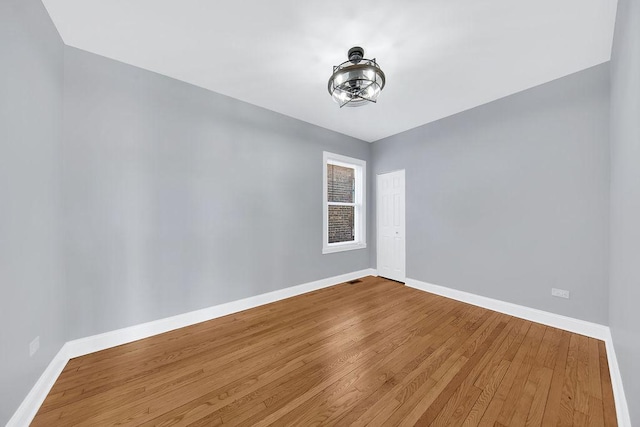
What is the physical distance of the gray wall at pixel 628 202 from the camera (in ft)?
3.98

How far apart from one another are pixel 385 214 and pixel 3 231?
14.7ft

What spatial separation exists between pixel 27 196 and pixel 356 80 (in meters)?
2.56

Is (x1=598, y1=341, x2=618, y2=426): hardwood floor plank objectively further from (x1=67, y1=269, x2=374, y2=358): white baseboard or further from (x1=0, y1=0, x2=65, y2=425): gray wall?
(x1=0, y1=0, x2=65, y2=425): gray wall

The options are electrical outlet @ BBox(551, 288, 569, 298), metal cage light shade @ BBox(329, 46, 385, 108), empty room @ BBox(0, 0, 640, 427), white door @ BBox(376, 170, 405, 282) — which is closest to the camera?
empty room @ BBox(0, 0, 640, 427)

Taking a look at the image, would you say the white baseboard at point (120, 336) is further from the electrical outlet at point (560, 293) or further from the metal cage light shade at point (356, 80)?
the electrical outlet at point (560, 293)

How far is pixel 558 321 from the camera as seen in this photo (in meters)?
2.51

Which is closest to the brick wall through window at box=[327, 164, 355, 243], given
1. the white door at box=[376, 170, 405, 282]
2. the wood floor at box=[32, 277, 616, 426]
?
the white door at box=[376, 170, 405, 282]

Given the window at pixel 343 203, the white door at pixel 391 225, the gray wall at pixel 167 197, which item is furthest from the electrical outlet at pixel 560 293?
the gray wall at pixel 167 197

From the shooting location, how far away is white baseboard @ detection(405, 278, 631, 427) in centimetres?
147

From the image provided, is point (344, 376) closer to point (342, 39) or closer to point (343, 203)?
point (342, 39)

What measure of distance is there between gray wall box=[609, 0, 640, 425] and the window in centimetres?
312

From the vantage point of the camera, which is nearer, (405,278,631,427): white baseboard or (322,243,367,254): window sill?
(405,278,631,427): white baseboard

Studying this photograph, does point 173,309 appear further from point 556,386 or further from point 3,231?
point 556,386

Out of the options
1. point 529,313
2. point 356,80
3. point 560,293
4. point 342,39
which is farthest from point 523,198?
point 342,39
